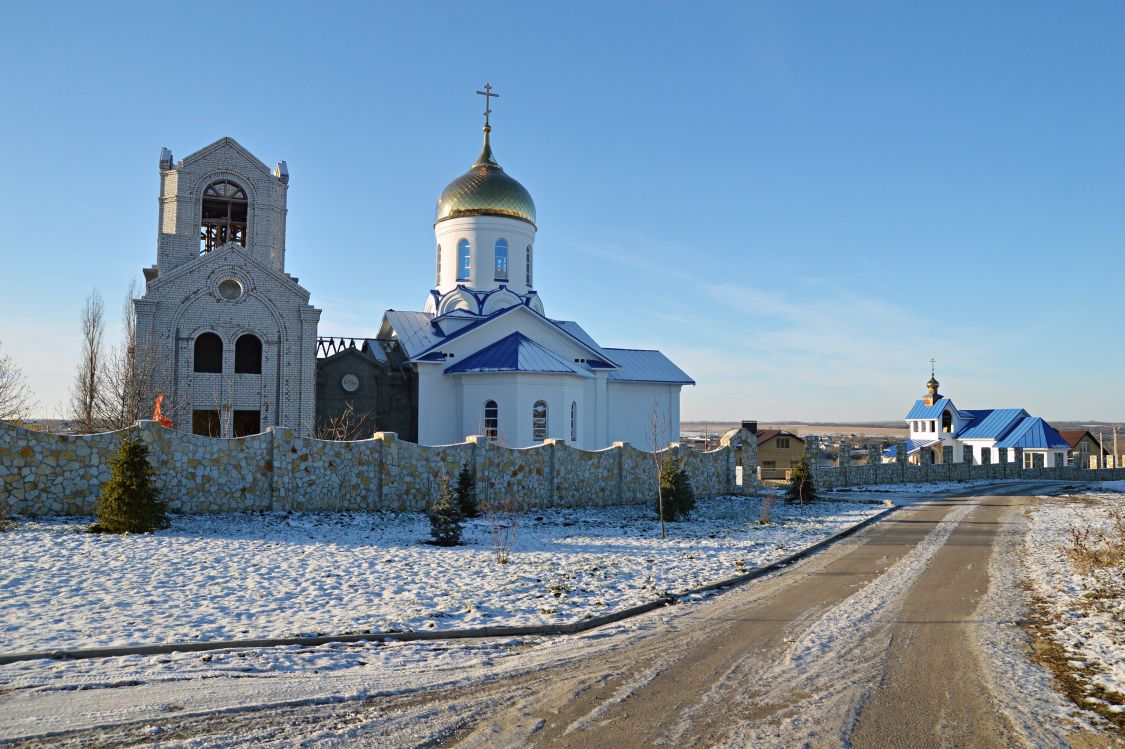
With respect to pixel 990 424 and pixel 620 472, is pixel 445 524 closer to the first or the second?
pixel 620 472

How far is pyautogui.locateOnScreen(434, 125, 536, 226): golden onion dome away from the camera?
101 ft

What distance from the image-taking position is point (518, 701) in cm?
563

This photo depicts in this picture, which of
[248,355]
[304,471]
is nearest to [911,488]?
[304,471]

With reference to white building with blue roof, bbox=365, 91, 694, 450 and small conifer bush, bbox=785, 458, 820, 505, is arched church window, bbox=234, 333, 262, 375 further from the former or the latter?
small conifer bush, bbox=785, 458, 820, 505

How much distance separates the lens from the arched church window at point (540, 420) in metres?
25.1

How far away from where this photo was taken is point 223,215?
83.7 feet

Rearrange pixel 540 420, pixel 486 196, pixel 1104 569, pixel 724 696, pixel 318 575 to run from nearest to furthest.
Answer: pixel 724 696 < pixel 318 575 < pixel 1104 569 < pixel 540 420 < pixel 486 196

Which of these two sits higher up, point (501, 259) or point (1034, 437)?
point (501, 259)

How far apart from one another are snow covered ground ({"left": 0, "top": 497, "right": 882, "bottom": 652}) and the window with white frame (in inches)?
668

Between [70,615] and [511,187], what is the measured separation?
2569cm

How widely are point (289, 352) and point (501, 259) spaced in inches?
396

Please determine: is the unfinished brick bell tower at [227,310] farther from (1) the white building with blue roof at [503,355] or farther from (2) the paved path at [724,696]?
(2) the paved path at [724,696]

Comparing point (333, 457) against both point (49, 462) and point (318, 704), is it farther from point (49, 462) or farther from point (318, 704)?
point (318, 704)

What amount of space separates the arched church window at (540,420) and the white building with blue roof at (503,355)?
32mm
